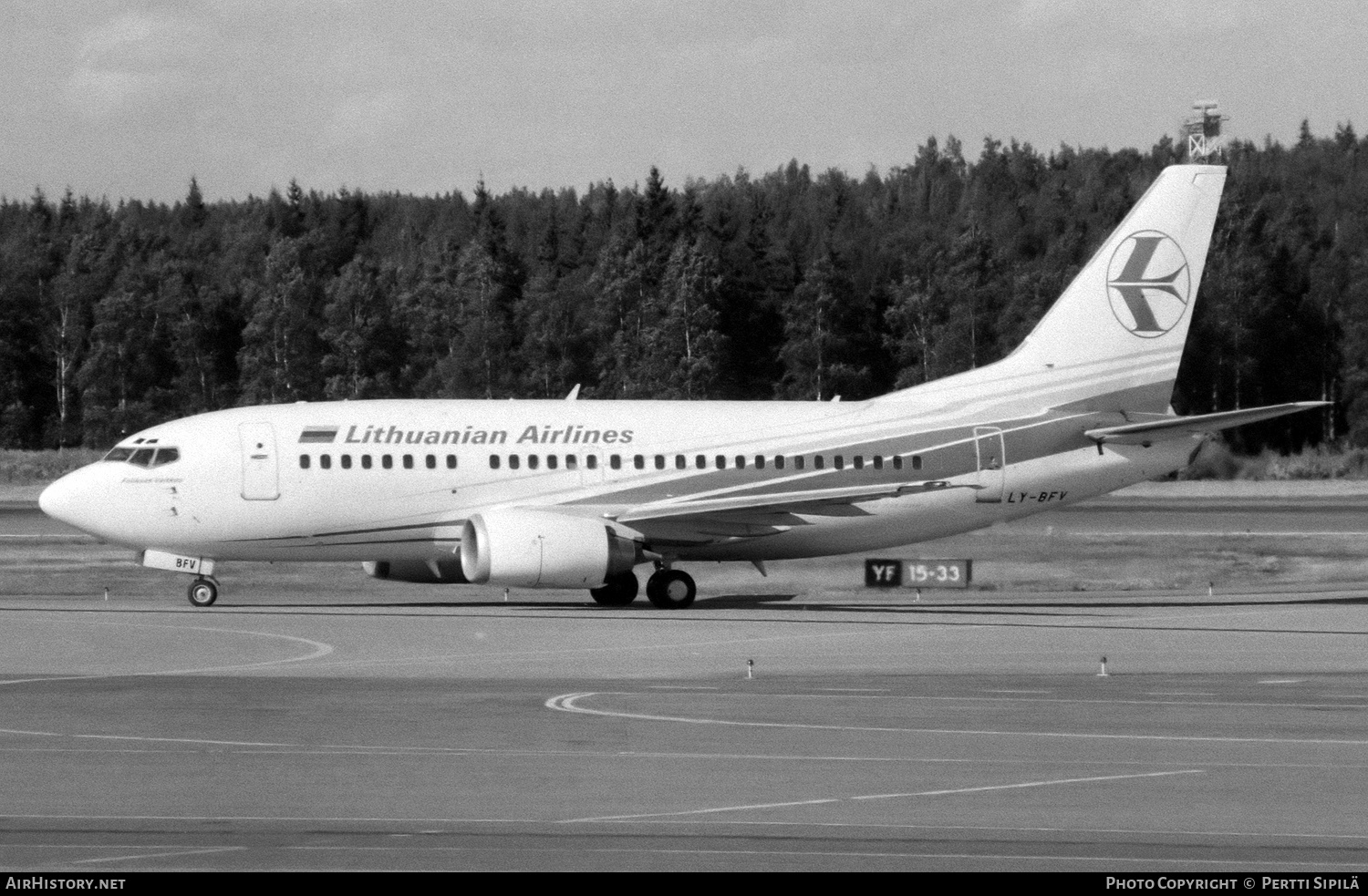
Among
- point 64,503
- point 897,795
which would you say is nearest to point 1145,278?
point 64,503

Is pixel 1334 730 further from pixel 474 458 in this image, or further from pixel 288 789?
pixel 474 458

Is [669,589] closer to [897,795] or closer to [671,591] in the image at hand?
[671,591]

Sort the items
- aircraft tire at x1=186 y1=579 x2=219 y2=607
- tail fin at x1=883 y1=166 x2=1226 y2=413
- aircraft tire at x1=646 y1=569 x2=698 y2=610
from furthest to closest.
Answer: tail fin at x1=883 y1=166 x2=1226 y2=413
aircraft tire at x1=646 y1=569 x2=698 y2=610
aircraft tire at x1=186 y1=579 x2=219 y2=607

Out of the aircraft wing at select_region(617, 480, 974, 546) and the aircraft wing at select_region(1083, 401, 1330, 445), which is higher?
the aircraft wing at select_region(1083, 401, 1330, 445)

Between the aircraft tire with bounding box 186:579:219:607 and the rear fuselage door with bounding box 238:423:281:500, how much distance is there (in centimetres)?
187

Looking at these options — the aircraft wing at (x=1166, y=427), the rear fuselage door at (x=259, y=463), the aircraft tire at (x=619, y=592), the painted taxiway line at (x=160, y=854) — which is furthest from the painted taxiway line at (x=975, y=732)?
the aircraft wing at (x=1166, y=427)

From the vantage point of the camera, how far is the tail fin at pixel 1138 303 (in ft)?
135

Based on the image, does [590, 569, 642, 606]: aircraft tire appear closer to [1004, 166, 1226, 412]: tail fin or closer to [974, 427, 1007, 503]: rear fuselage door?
[974, 427, 1007, 503]: rear fuselage door

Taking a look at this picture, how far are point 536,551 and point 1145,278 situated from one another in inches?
590

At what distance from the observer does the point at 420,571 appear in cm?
3931

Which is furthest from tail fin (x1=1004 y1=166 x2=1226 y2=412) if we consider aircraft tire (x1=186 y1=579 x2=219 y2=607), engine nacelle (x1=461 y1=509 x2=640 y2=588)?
aircraft tire (x1=186 y1=579 x2=219 y2=607)

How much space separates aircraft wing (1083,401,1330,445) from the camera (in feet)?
124

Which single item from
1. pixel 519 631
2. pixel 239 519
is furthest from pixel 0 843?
pixel 239 519

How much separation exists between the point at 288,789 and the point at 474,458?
881 inches
